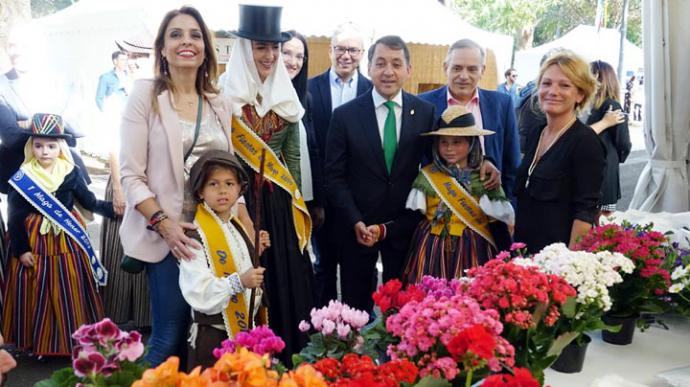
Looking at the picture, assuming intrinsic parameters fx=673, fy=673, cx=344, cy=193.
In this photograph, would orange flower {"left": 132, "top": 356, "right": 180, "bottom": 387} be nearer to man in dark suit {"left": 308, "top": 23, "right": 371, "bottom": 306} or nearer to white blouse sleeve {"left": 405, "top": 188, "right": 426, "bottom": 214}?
white blouse sleeve {"left": 405, "top": 188, "right": 426, "bottom": 214}

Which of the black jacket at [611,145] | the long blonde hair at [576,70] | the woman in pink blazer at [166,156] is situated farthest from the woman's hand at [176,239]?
the black jacket at [611,145]

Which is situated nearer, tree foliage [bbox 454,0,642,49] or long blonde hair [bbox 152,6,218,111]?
long blonde hair [bbox 152,6,218,111]

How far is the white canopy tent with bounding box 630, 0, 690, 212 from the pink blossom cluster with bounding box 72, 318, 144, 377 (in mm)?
3486

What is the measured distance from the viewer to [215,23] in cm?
834

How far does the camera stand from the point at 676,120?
385 cm

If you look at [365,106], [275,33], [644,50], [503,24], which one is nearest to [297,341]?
[365,106]

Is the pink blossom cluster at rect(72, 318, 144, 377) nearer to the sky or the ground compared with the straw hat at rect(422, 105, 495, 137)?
nearer to the ground

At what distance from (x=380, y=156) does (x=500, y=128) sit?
2.39 feet

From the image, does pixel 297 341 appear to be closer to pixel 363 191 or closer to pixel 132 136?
pixel 363 191

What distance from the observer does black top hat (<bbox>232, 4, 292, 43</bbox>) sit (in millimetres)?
2811

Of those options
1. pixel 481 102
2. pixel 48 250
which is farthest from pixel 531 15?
pixel 48 250

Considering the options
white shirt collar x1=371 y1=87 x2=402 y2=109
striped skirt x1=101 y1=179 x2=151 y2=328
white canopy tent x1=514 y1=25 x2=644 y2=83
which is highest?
white canopy tent x1=514 y1=25 x2=644 y2=83

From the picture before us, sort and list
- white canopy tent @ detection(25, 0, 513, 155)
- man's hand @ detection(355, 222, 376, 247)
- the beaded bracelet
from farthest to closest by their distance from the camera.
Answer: white canopy tent @ detection(25, 0, 513, 155) → man's hand @ detection(355, 222, 376, 247) → the beaded bracelet

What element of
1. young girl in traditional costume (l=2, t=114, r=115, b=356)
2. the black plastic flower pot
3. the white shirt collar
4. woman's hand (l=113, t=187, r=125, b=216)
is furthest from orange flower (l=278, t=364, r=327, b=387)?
woman's hand (l=113, t=187, r=125, b=216)
